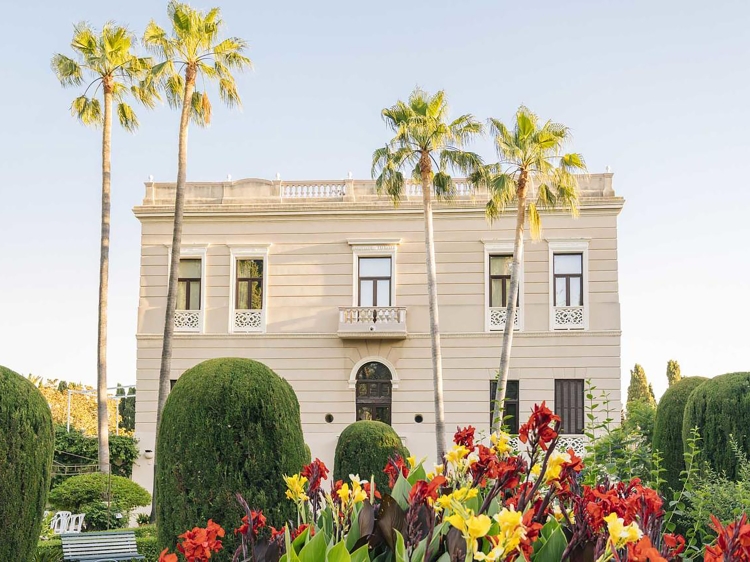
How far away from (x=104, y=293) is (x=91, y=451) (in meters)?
5.18

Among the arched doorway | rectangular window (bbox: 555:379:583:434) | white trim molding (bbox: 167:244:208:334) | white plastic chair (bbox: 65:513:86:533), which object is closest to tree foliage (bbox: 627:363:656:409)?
rectangular window (bbox: 555:379:583:434)

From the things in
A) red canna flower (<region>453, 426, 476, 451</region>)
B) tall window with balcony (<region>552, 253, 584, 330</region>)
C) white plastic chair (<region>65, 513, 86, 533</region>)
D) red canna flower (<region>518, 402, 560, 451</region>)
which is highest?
tall window with balcony (<region>552, 253, 584, 330</region>)

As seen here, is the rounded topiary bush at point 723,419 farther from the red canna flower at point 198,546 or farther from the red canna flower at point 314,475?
the red canna flower at point 198,546

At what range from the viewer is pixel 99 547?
12.5 metres

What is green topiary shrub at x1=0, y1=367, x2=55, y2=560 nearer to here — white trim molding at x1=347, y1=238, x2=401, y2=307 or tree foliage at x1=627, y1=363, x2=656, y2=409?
white trim molding at x1=347, y1=238, x2=401, y2=307

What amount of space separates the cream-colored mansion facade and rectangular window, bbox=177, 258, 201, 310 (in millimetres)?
34

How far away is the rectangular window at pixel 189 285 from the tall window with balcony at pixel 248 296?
1.15 m

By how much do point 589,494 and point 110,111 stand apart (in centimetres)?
2285

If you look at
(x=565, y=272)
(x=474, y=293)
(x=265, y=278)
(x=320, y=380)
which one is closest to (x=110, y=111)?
(x=265, y=278)

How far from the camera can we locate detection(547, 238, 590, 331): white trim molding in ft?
81.2

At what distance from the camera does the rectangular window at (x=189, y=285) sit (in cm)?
2586

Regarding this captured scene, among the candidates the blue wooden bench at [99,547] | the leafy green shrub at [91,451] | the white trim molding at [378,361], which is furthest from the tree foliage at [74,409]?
the blue wooden bench at [99,547]

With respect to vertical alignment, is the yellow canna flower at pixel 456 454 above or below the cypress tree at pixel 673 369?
below

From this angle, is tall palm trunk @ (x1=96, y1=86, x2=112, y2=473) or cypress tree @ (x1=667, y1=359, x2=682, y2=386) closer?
tall palm trunk @ (x1=96, y1=86, x2=112, y2=473)
